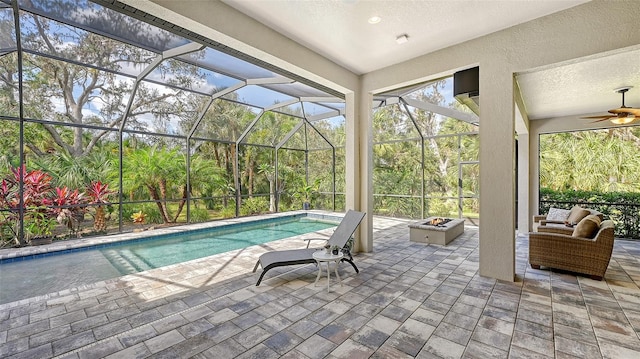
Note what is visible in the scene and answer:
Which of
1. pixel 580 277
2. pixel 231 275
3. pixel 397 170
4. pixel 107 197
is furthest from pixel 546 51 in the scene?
pixel 107 197

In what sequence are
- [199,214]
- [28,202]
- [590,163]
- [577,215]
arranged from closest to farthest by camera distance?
1. [577,215]
2. [28,202]
3. [590,163]
4. [199,214]

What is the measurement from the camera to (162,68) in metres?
8.02

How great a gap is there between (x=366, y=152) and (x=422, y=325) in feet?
11.9

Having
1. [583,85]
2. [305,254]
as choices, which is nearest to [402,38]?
[305,254]

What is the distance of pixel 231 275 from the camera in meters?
4.45

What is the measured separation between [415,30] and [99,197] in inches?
371

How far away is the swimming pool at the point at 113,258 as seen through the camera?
14.5ft

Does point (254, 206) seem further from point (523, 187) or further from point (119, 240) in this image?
point (523, 187)

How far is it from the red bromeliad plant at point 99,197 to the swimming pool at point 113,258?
5.88 ft

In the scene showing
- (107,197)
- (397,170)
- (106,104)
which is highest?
(106,104)

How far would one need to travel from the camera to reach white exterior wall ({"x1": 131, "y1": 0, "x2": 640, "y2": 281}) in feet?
10.8

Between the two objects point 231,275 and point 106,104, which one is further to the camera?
point 106,104

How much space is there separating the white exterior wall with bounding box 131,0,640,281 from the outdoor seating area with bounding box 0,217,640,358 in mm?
998

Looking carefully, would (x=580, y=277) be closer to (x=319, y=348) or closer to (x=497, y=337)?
(x=497, y=337)
